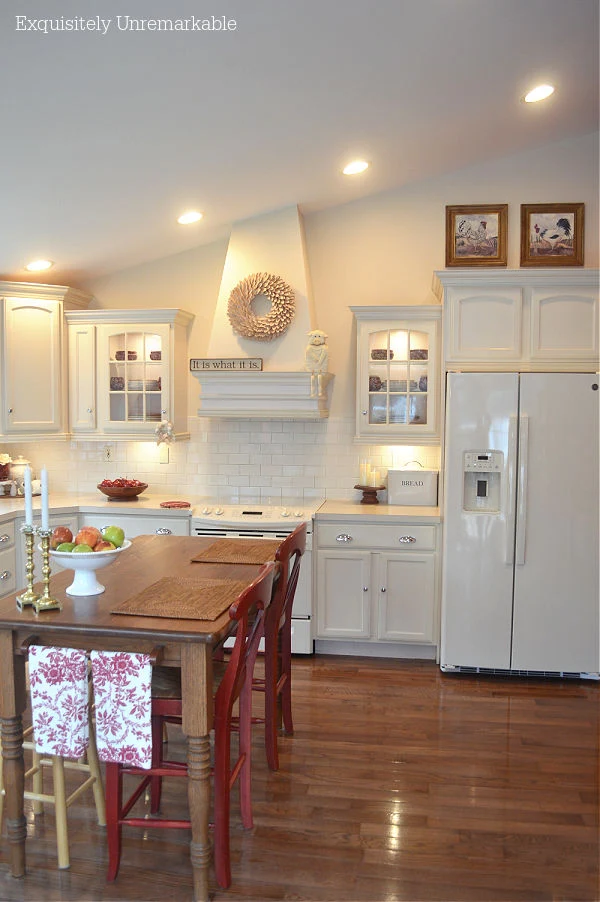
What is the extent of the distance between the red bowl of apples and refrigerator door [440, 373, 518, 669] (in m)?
2.20

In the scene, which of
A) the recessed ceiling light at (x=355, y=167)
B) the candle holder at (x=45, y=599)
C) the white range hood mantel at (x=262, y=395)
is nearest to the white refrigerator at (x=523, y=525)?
the white range hood mantel at (x=262, y=395)

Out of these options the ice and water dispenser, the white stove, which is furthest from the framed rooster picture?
the white stove

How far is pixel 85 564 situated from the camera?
8.35 ft

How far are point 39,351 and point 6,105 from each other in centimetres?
238

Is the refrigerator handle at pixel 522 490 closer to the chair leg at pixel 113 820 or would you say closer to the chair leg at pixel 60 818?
the chair leg at pixel 113 820

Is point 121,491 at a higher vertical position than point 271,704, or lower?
higher

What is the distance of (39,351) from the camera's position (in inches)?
202

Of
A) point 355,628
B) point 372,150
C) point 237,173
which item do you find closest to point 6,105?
point 237,173

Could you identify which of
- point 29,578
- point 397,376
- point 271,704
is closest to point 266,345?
point 397,376

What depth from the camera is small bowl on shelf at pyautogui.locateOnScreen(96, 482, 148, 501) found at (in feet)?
16.9

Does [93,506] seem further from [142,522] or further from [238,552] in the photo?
[238,552]

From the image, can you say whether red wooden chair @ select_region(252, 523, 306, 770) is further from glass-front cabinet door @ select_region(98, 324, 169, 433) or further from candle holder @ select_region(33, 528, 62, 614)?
glass-front cabinet door @ select_region(98, 324, 169, 433)

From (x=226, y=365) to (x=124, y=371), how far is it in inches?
32.4

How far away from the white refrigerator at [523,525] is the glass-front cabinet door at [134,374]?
6.80ft
